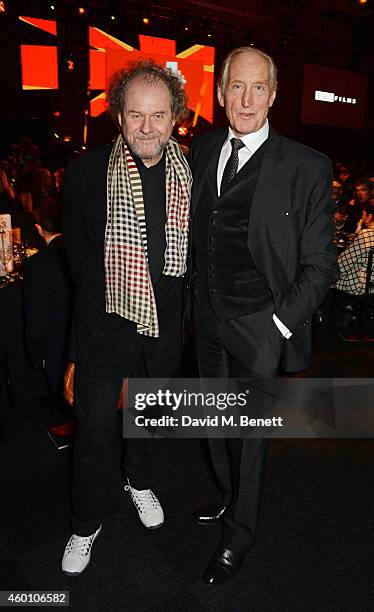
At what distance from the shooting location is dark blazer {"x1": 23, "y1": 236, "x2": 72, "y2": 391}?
2684 mm

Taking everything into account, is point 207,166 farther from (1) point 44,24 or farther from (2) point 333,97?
(2) point 333,97

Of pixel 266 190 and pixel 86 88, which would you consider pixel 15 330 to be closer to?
pixel 266 190

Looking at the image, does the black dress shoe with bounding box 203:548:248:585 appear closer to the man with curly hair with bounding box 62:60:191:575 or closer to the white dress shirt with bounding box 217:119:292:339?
the man with curly hair with bounding box 62:60:191:575

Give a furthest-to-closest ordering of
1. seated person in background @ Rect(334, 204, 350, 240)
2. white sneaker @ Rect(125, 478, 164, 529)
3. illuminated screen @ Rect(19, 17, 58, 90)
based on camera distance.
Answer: illuminated screen @ Rect(19, 17, 58, 90) → seated person in background @ Rect(334, 204, 350, 240) → white sneaker @ Rect(125, 478, 164, 529)

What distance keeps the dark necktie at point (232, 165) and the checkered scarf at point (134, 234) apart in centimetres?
13

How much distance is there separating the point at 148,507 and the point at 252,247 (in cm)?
123

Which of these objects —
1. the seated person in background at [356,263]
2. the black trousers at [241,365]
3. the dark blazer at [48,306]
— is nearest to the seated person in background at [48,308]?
the dark blazer at [48,306]

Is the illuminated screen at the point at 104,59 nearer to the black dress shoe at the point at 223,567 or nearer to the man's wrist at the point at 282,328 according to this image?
the man's wrist at the point at 282,328

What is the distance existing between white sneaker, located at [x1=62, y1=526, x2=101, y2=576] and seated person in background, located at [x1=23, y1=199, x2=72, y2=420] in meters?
1.03

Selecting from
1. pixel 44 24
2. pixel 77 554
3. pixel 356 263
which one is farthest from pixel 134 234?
pixel 44 24

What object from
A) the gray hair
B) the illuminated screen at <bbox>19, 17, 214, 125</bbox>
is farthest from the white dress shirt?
the illuminated screen at <bbox>19, 17, 214, 125</bbox>

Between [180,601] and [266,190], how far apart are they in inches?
56.1

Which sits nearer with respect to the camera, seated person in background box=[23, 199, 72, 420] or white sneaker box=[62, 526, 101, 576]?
white sneaker box=[62, 526, 101, 576]

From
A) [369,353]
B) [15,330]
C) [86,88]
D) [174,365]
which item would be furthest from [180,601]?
[86,88]
